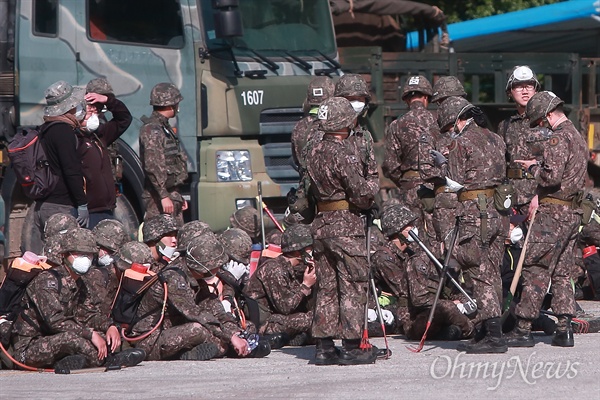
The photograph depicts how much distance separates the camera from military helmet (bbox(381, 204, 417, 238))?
1045cm

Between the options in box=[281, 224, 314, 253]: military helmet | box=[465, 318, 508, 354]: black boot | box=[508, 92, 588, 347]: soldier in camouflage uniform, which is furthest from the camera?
box=[281, 224, 314, 253]: military helmet

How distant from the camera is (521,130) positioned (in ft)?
35.9

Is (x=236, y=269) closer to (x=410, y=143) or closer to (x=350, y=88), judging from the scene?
(x=350, y=88)

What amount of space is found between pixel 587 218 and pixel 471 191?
108cm

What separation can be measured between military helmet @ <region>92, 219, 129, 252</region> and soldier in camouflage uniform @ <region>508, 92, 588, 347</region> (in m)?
2.91

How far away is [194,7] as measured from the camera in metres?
11.9

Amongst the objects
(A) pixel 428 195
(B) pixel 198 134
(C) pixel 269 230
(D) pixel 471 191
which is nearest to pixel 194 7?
(B) pixel 198 134

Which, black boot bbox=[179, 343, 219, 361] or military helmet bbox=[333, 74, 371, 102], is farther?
military helmet bbox=[333, 74, 371, 102]

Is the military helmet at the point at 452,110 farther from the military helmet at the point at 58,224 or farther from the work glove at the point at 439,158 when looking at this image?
the military helmet at the point at 58,224

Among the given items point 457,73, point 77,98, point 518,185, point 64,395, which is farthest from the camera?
point 457,73

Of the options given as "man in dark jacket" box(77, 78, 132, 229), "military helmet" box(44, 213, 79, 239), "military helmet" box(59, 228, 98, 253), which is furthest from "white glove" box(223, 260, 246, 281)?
"military helmet" box(59, 228, 98, 253)

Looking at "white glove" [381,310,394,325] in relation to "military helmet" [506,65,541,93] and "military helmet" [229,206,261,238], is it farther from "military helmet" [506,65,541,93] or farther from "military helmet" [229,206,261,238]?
"military helmet" [506,65,541,93]

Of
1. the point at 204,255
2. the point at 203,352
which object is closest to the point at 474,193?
the point at 204,255

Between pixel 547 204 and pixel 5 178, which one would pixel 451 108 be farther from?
pixel 5 178
